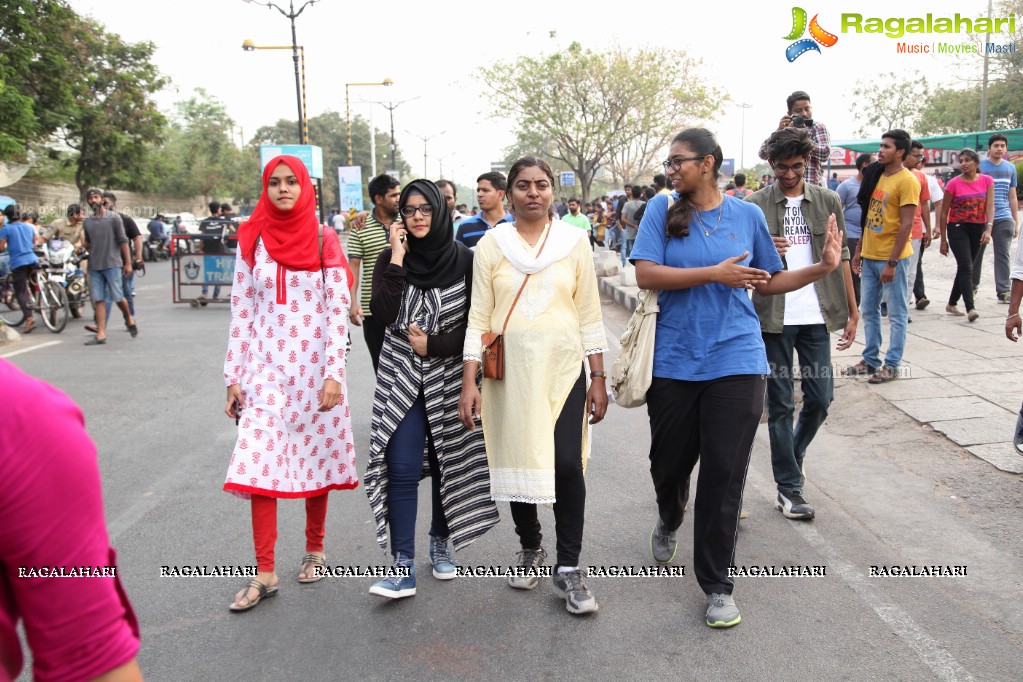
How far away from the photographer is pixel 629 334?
12.7 feet

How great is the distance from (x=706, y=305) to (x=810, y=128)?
3305 mm

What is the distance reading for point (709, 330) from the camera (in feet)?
12.0

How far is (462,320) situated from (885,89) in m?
65.6

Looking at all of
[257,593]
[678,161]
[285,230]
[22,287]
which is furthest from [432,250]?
[22,287]

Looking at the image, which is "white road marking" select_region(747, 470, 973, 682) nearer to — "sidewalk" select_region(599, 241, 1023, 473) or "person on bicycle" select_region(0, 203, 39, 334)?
"sidewalk" select_region(599, 241, 1023, 473)

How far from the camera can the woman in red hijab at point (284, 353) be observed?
12.6 ft

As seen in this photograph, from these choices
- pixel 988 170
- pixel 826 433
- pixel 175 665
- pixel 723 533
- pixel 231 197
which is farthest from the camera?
pixel 231 197

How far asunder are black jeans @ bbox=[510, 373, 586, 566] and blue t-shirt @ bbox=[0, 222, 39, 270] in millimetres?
11442

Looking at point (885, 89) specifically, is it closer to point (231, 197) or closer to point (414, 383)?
point (231, 197)

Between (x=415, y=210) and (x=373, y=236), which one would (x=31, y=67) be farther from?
(x=415, y=210)

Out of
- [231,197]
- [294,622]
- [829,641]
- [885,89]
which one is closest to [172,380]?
[294,622]

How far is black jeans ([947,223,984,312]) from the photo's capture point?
33.0ft

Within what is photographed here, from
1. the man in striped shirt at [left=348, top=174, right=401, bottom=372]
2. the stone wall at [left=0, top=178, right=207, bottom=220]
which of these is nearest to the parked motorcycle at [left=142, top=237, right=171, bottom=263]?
the stone wall at [left=0, top=178, right=207, bottom=220]

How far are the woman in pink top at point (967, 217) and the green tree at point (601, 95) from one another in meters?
28.8
